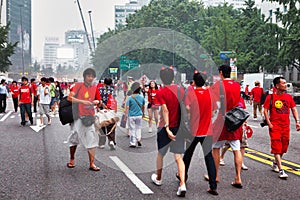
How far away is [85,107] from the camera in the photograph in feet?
26.5

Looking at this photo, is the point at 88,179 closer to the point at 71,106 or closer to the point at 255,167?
the point at 71,106

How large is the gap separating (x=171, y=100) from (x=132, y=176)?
1.79m

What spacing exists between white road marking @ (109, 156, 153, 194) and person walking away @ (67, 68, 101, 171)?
52cm

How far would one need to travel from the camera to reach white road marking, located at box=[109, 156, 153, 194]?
673 cm

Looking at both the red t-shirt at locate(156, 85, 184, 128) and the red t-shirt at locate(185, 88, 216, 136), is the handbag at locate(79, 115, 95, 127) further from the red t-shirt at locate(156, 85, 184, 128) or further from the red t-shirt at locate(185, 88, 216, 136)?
the red t-shirt at locate(185, 88, 216, 136)

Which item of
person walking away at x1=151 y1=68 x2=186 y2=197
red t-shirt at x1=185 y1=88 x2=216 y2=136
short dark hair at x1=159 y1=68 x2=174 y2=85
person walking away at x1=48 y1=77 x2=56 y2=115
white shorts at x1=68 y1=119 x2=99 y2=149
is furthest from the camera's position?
person walking away at x1=48 y1=77 x2=56 y2=115

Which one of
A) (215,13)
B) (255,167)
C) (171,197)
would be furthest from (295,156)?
(215,13)

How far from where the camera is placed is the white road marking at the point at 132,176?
6.73 meters

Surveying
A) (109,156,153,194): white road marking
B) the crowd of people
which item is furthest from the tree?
the crowd of people

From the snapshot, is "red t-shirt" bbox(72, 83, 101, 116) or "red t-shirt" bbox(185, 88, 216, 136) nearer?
"red t-shirt" bbox(185, 88, 216, 136)

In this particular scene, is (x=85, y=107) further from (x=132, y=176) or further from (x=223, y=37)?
(x=223, y=37)

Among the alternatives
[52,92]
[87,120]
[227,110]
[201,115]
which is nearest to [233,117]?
[227,110]

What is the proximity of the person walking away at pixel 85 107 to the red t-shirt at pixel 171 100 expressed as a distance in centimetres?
170

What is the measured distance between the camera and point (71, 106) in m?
8.07
